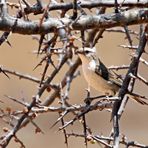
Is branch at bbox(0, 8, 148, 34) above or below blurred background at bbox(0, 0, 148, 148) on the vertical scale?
below

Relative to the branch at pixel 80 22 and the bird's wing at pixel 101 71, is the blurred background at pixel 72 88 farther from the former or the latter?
the branch at pixel 80 22

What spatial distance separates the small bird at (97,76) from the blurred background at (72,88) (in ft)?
5.43

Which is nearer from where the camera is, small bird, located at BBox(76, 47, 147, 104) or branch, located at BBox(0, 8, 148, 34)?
branch, located at BBox(0, 8, 148, 34)

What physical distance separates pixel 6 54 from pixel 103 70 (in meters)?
1.94

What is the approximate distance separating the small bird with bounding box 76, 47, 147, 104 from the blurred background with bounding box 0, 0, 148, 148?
166 centimetres

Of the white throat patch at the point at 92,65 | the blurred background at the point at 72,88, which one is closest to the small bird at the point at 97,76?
the white throat patch at the point at 92,65

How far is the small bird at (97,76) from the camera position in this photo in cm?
363

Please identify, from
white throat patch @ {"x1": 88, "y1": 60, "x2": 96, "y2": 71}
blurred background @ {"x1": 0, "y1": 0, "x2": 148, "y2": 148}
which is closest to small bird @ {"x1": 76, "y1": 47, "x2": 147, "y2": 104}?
white throat patch @ {"x1": 88, "y1": 60, "x2": 96, "y2": 71}

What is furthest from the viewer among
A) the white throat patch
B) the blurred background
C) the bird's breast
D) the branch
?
the blurred background

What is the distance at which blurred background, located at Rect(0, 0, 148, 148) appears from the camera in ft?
Result: 18.1

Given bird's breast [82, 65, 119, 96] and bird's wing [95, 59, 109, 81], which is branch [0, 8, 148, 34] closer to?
bird's breast [82, 65, 119, 96]

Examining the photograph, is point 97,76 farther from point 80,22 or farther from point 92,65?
point 80,22

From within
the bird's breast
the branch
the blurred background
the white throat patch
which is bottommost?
the branch

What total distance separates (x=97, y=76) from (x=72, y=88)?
1892 millimetres
